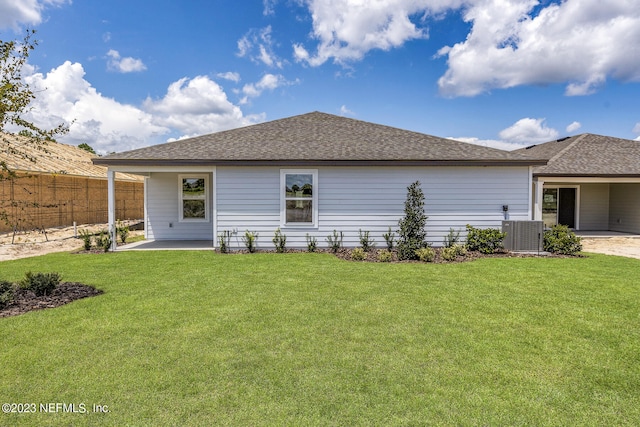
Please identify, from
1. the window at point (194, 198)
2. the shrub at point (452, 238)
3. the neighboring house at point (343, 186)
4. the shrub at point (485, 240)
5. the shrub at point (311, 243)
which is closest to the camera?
the shrub at point (485, 240)

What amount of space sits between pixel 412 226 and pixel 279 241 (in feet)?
12.7

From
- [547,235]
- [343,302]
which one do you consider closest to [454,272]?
[343,302]

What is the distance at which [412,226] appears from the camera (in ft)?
31.2

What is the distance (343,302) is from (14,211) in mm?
16042

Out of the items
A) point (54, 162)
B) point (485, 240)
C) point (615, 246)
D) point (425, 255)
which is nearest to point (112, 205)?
point (425, 255)

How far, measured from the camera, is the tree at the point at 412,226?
9.21m

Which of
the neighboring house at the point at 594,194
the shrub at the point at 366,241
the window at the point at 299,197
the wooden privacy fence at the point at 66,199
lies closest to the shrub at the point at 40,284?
the window at the point at 299,197

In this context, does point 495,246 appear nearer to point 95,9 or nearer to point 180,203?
point 180,203

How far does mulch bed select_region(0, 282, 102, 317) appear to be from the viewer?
4926 mm

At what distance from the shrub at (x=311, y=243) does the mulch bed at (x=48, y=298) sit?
565 cm

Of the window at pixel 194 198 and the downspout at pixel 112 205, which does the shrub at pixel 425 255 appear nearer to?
the window at pixel 194 198

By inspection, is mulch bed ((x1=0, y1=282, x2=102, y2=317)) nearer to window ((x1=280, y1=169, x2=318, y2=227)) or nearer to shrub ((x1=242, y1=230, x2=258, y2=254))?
shrub ((x1=242, y1=230, x2=258, y2=254))

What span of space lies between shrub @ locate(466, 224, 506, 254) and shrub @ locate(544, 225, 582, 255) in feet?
4.33

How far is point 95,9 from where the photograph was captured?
36.8ft
